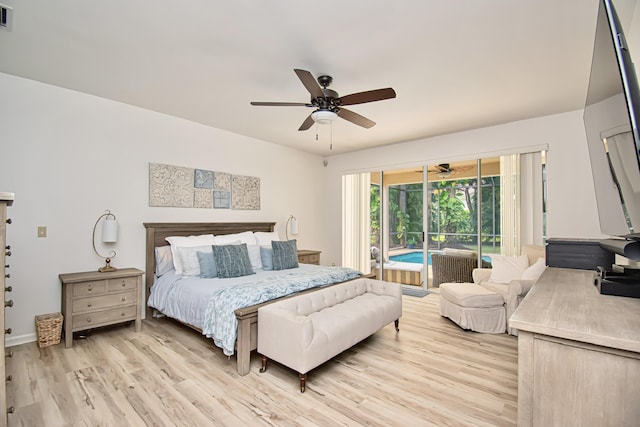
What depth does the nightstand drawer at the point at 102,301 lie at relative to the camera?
306 cm

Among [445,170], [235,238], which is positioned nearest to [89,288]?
[235,238]

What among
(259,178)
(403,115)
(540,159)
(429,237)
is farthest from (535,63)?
(259,178)

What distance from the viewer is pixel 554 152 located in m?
4.04

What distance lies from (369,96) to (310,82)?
53 cm

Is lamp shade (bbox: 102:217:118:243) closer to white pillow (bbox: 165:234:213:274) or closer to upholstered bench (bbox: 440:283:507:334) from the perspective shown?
white pillow (bbox: 165:234:213:274)

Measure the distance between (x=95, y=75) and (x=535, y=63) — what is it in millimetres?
4163

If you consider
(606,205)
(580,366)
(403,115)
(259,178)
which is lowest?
(580,366)

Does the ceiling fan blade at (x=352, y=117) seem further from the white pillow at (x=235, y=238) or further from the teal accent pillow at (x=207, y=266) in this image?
the white pillow at (x=235, y=238)

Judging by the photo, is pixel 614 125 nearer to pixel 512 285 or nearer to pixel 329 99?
pixel 329 99

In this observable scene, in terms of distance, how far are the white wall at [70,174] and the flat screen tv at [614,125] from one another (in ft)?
14.1

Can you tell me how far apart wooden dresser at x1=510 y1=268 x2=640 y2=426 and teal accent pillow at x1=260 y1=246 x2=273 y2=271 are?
342 cm

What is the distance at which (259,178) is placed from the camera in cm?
529

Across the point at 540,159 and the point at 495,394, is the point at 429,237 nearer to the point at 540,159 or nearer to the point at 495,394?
the point at 540,159

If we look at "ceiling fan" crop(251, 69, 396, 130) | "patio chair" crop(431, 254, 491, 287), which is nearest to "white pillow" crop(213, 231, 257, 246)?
"ceiling fan" crop(251, 69, 396, 130)
